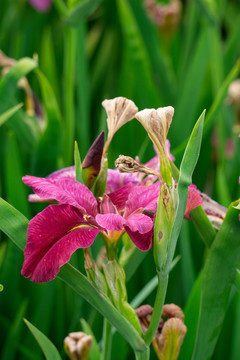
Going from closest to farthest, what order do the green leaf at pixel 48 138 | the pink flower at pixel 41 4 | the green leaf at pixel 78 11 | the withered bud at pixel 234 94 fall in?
the green leaf at pixel 48 138, the green leaf at pixel 78 11, the withered bud at pixel 234 94, the pink flower at pixel 41 4

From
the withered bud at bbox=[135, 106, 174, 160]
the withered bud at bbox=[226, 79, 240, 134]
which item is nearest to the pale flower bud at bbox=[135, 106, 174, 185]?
the withered bud at bbox=[135, 106, 174, 160]

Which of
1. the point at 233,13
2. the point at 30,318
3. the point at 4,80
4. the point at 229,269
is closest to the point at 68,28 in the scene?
the point at 4,80

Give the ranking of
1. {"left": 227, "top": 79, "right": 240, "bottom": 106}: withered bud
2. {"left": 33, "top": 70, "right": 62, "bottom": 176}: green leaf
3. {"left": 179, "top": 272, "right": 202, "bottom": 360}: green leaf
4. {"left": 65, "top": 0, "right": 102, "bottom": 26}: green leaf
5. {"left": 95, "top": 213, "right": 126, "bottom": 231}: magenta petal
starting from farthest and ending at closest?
{"left": 227, "top": 79, "right": 240, "bottom": 106}: withered bud → {"left": 65, "top": 0, "right": 102, "bottom": 26}: green leaf → {"left": 33, "top": 70, "right": 62, "bottom": 176}: green leaf → {"left": 179, "top": 272, "right": 202, "bottom": 360}: green leaf → {"left": 95, "top": 213, "right": 126, "bottom": 231}: magenta petal

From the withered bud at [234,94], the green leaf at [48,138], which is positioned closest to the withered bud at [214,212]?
the green leaf at [48,138]

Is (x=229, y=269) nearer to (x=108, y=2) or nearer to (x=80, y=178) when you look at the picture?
(x=80, y=178)

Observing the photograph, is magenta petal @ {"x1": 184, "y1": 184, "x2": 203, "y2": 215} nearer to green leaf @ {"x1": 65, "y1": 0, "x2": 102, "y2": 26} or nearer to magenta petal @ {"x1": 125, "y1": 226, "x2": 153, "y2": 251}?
magenta petal @ {"x1": 125, "y1": 226, "x2": 153, "y2": 251}

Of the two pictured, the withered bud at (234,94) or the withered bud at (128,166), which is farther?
the withered bud at (234,94)

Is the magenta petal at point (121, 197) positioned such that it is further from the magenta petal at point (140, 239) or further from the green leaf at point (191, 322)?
the green leaf at point (191, 322)
